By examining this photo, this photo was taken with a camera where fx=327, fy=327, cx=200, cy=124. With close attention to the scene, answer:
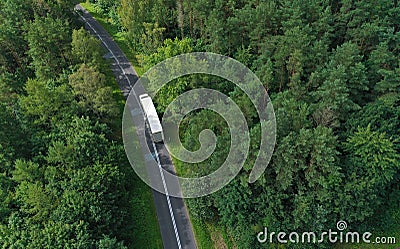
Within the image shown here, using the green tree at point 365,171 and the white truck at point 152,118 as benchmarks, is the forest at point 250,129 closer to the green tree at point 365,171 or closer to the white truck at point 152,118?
the green tree at point 365,171

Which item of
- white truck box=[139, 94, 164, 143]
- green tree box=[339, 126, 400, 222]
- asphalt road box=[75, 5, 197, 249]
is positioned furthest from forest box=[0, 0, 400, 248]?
white truck box=[139, 94, 164, 143]

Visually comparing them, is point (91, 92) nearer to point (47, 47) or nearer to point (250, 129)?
point (47, 47)

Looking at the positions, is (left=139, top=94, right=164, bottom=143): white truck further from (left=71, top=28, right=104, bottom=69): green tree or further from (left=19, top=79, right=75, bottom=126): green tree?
(left=19, top=79, right=75, bottom=126): green tree

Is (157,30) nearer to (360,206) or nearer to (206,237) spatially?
(206,237)

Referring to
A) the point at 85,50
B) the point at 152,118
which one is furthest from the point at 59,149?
the point at 85,50

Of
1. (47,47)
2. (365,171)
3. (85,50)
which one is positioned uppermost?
(47,47)

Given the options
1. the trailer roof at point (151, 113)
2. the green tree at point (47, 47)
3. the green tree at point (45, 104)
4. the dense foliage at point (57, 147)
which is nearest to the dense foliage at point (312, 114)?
the trailer roof at point (151, 113)
